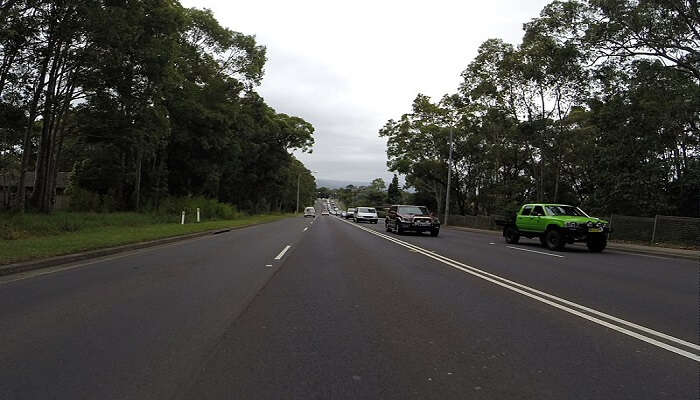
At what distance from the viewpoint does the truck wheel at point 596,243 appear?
1822 cm

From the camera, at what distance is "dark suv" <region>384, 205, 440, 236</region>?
84.6 ft

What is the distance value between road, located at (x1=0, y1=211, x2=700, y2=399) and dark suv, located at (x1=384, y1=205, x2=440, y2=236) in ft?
50.6

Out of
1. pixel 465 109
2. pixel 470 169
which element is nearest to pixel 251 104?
pixel 465 109

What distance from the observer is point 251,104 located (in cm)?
4594

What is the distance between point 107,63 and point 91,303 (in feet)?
55.8

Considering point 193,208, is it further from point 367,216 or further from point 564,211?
point 564,211

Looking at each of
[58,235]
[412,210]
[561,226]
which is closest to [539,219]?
[561,226]

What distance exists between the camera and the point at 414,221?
25844 millimetres

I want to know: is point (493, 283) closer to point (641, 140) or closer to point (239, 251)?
point (239, 251)

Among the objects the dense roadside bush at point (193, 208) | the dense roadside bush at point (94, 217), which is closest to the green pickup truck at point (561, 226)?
the dense roadside bush at point (94, 217)

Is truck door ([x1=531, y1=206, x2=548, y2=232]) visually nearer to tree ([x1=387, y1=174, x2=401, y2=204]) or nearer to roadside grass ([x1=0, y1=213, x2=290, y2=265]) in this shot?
roadside grass ([x1=0, y1=213, x2=290, y2=265])

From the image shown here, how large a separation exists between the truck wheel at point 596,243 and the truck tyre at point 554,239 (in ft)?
3.28

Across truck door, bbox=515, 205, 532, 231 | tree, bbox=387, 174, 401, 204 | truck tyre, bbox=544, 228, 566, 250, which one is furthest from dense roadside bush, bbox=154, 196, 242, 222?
tree, bbox=387, 174, 401, 204

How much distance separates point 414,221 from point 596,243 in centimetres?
950
